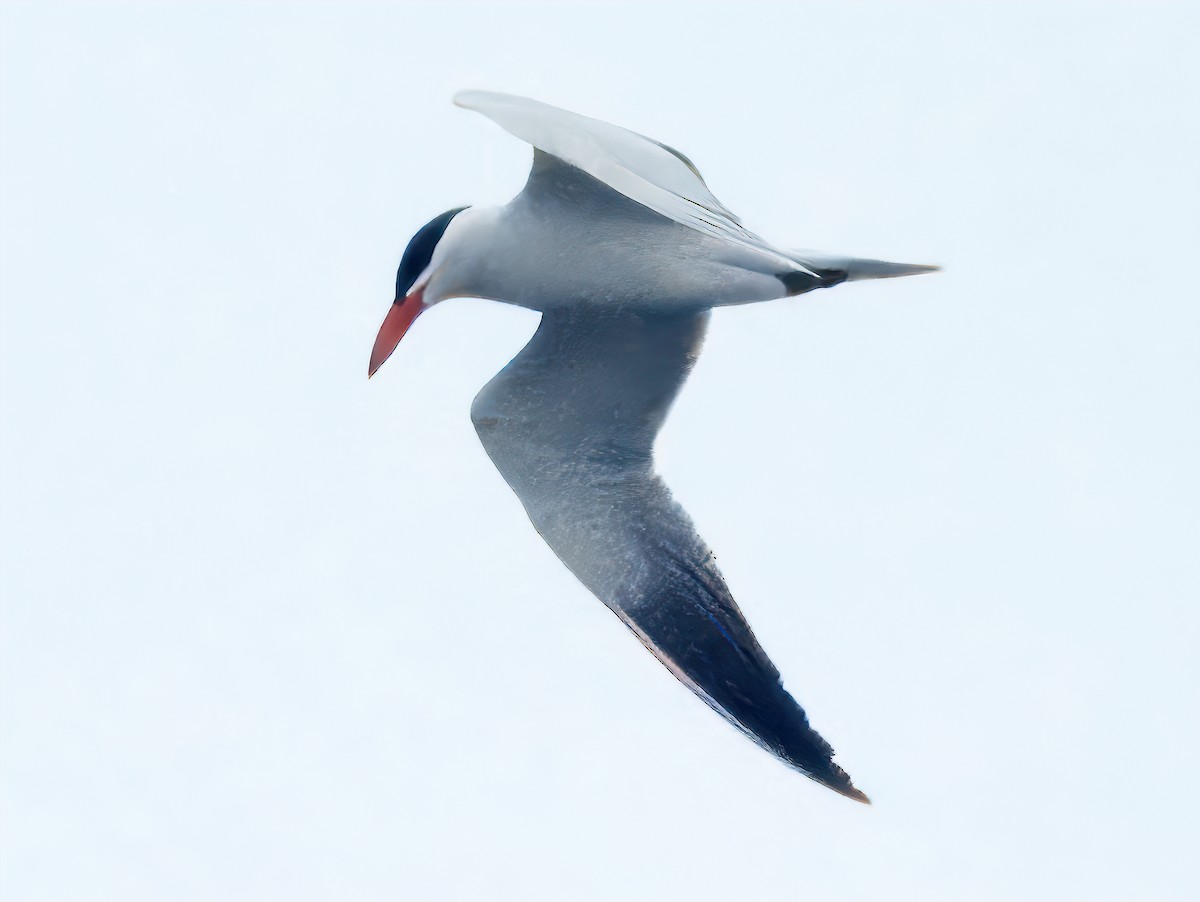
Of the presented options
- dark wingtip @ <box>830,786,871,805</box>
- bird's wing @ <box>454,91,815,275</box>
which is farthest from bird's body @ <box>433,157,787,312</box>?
dark wingtip @ <box>830,786,871,805</box>

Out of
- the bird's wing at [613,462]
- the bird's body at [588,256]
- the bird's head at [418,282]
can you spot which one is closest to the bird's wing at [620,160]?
the bird's body at [588,256]

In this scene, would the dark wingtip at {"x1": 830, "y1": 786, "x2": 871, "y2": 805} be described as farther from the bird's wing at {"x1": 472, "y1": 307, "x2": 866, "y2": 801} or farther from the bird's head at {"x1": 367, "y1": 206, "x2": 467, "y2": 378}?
the bird's head at {"x1": 367, "y1": 206, "x2": 467, "y2": 378}

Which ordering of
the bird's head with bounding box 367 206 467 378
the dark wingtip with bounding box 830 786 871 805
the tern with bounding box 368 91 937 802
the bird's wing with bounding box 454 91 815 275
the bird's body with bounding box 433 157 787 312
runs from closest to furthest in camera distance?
the bird's wing with bounding box 454 91 815 275 → the dark wingtip with bounding box 830 786 871 805 → the tern with bounding box 368 91 937 802 → the bird's body with bounding box 433 157 787 312 → the bird's head with bounding box 367 206 467 378

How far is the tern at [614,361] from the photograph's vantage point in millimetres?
4340

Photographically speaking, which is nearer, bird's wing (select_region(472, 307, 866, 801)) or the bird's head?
bird's wing (select_region(472, 307, 866, 801))

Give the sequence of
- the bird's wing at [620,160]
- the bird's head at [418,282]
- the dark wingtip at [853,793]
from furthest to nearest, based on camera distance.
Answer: the bird's head at [418,282] → the dark wingtip at [853,793] → the bird's wing at [620,160]

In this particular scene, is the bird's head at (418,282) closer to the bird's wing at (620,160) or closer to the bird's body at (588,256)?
the bird's body at (588,256)

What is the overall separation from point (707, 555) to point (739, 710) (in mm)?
560

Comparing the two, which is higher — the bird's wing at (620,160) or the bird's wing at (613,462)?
the bird's wing at (620,160)

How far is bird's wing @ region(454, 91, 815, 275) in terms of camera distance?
3645 mm

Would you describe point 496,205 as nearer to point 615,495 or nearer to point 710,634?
point 615,495

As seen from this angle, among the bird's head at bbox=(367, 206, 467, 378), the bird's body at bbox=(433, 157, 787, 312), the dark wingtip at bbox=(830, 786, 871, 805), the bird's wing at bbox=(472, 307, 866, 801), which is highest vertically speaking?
the bird's body at bbox=(433, 157, 787, 312)

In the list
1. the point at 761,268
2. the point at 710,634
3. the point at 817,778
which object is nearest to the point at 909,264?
the point at 761,268

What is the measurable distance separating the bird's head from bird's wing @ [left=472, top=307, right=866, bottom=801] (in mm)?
357
